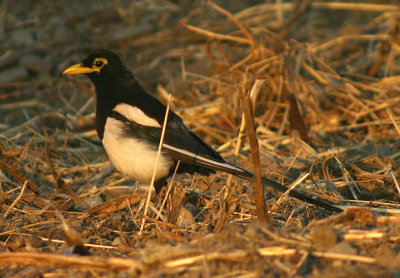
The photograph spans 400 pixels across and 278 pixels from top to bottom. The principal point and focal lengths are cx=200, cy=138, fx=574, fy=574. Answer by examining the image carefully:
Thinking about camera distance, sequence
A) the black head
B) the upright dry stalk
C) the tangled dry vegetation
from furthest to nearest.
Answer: the black head < the upright dry stalk < the tangled dry vegetation

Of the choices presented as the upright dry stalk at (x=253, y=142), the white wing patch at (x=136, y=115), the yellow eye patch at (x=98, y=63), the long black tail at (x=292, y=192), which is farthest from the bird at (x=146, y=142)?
A: the upright dry stalk at (x=253, y=142)

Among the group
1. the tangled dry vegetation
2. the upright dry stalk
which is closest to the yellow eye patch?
the tangled dry vegetation

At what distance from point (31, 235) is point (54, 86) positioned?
319 centimetres

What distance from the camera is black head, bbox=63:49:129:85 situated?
12.3ft

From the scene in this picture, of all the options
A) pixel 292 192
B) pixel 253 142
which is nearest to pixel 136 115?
pixel 292 192

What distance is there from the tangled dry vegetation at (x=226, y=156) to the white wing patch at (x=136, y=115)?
15.4 inches

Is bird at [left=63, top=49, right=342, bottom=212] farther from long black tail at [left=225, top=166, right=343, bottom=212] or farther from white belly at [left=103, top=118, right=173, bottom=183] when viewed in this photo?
long black tail at [left=225, top=166, right=343, bottom=212]

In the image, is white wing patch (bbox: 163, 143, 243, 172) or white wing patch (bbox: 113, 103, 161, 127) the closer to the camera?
white wing patch (bbox: 163, 143, 243, 172)

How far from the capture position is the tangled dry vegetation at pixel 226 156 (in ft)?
7.29

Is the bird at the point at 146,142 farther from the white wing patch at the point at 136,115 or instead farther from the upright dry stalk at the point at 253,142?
the upright dry stalk at the point at 253,142

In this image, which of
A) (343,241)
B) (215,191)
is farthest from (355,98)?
(343,241)

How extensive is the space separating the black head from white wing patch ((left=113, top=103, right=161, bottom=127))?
34cm

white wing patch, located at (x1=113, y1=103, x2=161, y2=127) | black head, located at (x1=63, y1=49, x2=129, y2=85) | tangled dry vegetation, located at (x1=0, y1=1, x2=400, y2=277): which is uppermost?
black head, located at (x1=63, y1=49, x2=129, y2=85)

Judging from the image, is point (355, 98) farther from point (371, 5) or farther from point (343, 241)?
point (343, 241)
